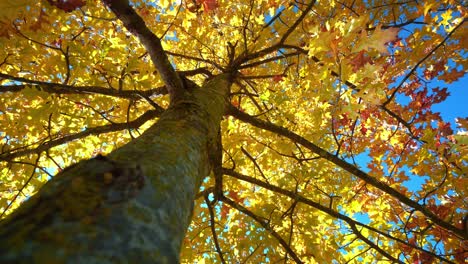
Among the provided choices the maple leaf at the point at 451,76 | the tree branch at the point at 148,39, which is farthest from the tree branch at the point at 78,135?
the maple leaf at the point at 451,76

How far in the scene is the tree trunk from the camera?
495 millimetres

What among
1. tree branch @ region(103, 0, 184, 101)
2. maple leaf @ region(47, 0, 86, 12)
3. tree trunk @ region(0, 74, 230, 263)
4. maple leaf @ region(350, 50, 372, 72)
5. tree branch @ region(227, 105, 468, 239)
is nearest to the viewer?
tree trunk @ region(0, 74, 230, 263)

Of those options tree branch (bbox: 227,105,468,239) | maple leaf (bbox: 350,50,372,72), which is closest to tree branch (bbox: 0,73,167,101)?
tree branch (bbox: 227,105,468,239)

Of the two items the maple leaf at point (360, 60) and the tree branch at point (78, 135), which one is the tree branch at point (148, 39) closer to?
the tree branch at point (78, 135)

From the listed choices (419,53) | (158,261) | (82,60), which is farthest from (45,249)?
(419,53)

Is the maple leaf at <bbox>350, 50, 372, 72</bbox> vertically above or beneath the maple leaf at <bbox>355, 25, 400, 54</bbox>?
above

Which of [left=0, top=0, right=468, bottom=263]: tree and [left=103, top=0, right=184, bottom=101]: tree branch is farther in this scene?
[left=103, top=0, right=184, bottom=101]: tree branch

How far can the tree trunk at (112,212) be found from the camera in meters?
0.49

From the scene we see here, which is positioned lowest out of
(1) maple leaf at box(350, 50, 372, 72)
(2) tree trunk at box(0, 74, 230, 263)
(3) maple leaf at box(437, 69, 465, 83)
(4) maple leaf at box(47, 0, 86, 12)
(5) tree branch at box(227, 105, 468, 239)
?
(2) tree trunk at box(0, 74, 230, 263)

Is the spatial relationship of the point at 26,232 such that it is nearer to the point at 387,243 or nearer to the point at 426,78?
the point at 387,243

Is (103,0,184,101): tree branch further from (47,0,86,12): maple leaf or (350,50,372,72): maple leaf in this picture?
(350,50,372,72): maple leaf

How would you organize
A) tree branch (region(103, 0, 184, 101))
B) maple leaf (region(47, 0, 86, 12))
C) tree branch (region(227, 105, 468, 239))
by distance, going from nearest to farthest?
1. tree branch (region(103, 0, 184, 101))
2. maple leaf (region(47, 0, 86, 12))
3. tree branch (region(227, 105, 468, 239))

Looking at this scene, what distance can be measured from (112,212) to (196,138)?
2.29 ft

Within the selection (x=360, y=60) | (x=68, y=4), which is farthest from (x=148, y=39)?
(x=360, y=60)
